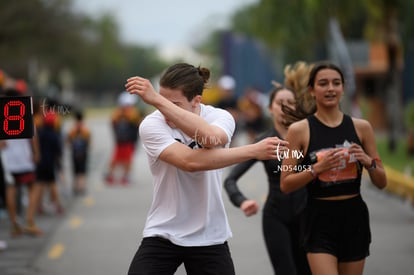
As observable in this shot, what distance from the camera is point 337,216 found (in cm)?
554

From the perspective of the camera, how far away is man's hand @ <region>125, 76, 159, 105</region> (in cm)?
468

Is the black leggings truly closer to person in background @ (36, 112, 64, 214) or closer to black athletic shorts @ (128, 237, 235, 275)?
black athletic shorts @ (128, 237, 235, 275)

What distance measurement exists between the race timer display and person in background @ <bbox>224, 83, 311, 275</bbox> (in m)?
1.59

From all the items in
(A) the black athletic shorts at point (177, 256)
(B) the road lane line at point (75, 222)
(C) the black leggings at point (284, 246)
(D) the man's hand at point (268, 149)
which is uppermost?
(D) the man's hand at point (268, 149)

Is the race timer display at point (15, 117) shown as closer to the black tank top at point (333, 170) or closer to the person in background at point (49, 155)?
the black tank top at point (333, 170)

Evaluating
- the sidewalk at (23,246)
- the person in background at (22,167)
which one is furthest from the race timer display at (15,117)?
the person in background at (22,167)

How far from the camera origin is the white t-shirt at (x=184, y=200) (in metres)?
5.00

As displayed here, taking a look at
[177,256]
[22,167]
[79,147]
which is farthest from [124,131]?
[177,256]

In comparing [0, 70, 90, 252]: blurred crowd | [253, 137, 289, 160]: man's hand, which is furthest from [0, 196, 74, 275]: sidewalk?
[253, 137, 289, 160]: man's hand

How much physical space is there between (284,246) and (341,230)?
3.63 ft

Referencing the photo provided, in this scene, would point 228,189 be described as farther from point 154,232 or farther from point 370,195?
point 370,195

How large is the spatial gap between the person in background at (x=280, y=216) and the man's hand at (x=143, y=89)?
1.92 meters

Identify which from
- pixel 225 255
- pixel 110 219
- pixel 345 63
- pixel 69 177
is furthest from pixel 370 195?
pixel 225 255

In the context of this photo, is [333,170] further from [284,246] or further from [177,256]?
[284,246]
